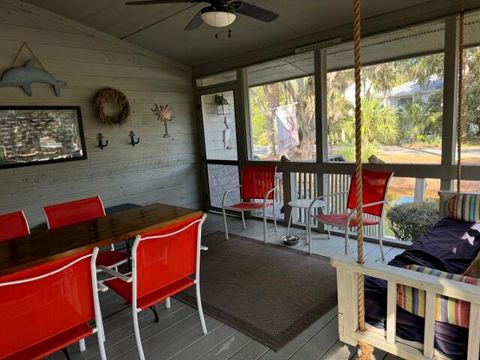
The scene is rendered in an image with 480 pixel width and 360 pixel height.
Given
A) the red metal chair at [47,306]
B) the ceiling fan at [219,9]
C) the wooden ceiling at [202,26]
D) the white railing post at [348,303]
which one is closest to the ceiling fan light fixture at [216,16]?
the ceiling fan at [219,9]

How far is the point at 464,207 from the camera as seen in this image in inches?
99.9

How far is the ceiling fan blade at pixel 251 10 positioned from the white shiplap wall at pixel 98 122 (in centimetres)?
254

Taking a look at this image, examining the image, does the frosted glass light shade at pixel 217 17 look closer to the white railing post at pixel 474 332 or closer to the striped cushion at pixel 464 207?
the white railing post at pixel 474 332

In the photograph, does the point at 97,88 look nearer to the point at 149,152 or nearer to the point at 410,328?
the point at 149,152

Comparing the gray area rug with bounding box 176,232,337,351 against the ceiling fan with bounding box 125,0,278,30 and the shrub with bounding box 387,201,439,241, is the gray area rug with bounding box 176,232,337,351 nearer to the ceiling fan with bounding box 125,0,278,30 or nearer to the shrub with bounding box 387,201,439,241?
the shrub with bounding box 387,201,439,241

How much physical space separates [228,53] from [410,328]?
4.01 metres

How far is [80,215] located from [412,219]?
3240 mm

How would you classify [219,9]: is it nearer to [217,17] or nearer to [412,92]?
[217,17]

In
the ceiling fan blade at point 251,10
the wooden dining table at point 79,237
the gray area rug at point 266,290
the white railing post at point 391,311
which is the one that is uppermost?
the ceiling fan blade at point 251,10

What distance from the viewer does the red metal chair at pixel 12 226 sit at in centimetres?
226

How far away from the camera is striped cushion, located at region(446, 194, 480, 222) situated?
2.48m

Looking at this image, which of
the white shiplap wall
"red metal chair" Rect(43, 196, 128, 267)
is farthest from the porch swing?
the white shiplap wall

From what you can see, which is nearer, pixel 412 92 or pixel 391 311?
pixel 391 311

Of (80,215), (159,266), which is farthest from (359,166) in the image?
(80,215)
